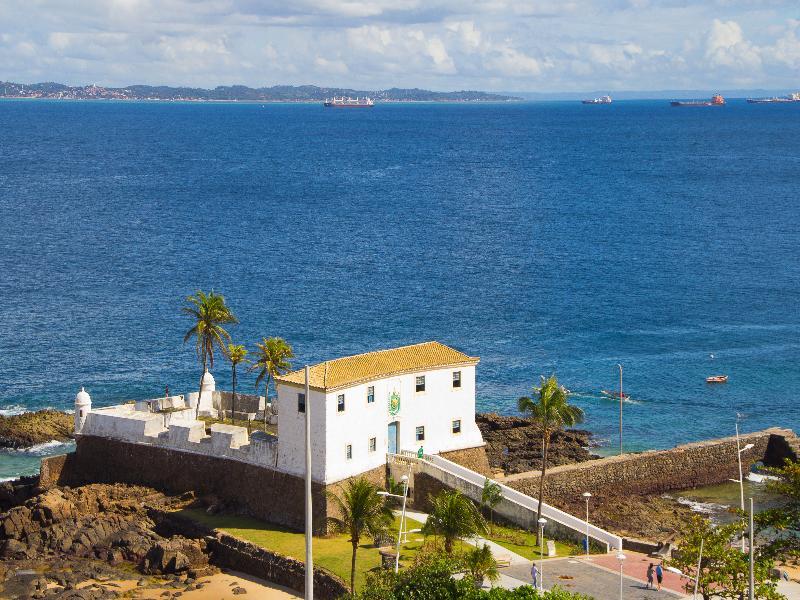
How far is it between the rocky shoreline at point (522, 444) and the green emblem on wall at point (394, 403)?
420 inches

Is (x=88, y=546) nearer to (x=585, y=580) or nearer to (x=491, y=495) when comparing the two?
(x=491, y=495)

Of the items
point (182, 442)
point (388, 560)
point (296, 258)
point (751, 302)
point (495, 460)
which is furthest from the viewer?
point (296, 258)

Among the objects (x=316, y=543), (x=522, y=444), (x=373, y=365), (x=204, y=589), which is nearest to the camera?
(x=204, y=589)

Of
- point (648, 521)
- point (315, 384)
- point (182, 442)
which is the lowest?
point (648, 521)

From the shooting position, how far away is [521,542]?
2405 inches

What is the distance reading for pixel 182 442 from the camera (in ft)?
222

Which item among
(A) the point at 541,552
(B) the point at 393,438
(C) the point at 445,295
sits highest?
(B) the point at 393,438

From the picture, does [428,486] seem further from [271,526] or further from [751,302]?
[751,302]

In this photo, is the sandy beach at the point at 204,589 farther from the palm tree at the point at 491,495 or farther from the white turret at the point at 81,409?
the white turret at the point at 81,409

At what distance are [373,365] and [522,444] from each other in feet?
59.6

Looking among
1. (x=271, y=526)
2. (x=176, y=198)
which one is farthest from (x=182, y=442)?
(x=176, y=198)

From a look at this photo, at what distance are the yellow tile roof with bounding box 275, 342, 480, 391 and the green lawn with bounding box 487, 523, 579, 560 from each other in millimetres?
9438

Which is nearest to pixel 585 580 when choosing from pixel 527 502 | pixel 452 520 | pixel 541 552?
pixel 541 552

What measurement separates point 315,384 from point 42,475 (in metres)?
18.3
